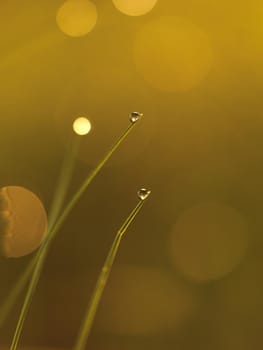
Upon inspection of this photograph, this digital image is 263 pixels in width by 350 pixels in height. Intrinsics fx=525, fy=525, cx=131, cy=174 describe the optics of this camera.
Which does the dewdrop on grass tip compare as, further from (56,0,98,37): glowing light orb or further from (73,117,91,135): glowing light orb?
(56,0,98,37): glowing light orb

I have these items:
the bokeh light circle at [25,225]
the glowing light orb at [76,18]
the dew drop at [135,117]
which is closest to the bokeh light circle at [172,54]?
the glowing light orb at [76,18]

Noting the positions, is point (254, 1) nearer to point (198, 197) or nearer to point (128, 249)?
point (198, 197)

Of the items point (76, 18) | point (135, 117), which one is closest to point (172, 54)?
point (76, 18)

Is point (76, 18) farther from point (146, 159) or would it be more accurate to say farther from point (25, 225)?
point (25, 225)

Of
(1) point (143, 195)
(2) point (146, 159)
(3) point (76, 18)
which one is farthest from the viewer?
(3) point (76, 18)

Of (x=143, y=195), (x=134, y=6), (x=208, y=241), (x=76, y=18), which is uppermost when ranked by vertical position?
(x=134, y=6)

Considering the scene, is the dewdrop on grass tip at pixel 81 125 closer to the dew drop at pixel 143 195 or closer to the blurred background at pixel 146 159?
the blurred background at pixel 146 159
